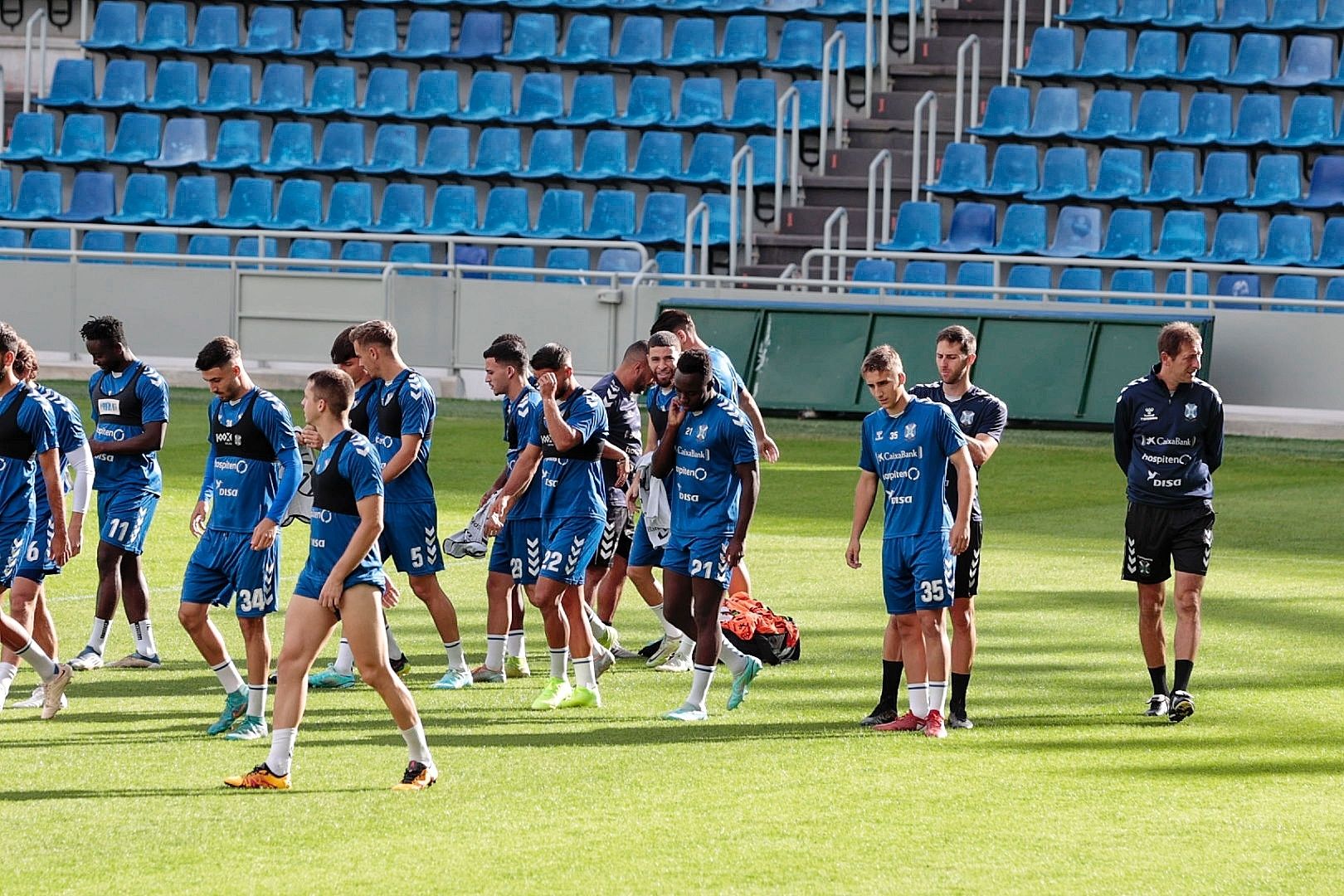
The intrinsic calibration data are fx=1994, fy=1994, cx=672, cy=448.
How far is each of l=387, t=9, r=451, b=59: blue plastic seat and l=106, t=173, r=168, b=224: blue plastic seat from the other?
4.00m

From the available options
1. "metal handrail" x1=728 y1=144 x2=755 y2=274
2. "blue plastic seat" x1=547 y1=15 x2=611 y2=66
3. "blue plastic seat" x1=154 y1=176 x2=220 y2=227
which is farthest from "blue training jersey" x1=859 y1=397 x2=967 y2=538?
"blue plastic seat" x1=154 y1=176 x2=220 y2=227

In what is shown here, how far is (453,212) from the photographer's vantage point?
28.3m

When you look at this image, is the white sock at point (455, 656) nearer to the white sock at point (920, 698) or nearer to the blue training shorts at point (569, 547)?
the blue training shorts at point (569, 547)

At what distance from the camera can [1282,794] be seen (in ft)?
27.2

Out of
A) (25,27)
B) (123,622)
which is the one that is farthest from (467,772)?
(25,27)

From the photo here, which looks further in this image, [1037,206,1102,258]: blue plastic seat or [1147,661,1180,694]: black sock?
[1037,206,1102,258]: blue plastic seat

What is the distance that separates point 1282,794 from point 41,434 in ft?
19.6

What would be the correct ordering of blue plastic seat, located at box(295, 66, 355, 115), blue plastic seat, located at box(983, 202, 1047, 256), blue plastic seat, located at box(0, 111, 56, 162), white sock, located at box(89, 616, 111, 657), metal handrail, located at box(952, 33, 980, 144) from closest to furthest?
white sock, located at box(89, 616, 111, 657), blue plastic seat, located at box(983, 202, 1047, 256), metal handrail, located at box(952, 33, 980, 144), blue plastic seat, located at box(295, 66, 355, 115), blue plastic seat, located at box(0, 111, 56, 162)

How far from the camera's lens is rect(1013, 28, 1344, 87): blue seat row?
26672 millimetres

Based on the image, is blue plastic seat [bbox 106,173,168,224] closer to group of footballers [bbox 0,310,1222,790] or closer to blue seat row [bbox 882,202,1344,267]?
blue seat row [bbox 882,202,1344,267]

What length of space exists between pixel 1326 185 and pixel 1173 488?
16747 millimetres

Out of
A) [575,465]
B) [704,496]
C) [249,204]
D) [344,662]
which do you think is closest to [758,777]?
[704,496]

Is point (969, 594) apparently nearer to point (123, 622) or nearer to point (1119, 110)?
point (123, 622)

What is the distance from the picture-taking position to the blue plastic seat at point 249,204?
2892 cm
